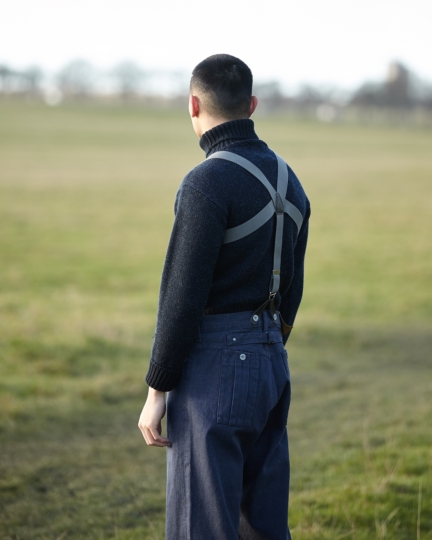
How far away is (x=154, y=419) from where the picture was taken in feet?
8.29

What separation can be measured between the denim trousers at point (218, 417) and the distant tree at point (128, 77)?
12475cm

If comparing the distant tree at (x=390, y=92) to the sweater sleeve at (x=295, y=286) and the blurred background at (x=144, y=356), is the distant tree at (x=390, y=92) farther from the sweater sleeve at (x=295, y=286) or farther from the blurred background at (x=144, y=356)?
the sweater sleeve at (x=295, y=286)

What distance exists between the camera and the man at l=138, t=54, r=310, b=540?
243cm

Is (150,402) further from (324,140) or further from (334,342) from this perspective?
(324,140)

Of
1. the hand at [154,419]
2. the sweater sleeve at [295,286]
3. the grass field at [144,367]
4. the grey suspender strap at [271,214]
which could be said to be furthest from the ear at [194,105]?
the grass field at [144,367]

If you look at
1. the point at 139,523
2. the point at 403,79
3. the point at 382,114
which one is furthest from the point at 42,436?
the point at 403,79

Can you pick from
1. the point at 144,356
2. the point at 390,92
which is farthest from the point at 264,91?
the point at 144,356

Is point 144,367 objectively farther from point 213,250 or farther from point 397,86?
point 397,86

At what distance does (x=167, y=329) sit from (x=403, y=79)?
5378 inches

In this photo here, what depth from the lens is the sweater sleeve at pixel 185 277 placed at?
2391 mm

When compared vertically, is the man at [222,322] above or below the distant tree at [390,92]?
below

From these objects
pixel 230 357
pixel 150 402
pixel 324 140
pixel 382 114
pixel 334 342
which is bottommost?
pixel 334 342

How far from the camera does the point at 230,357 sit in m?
2.49

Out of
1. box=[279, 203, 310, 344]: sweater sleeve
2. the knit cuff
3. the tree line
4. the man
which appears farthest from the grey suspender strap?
the tree line
